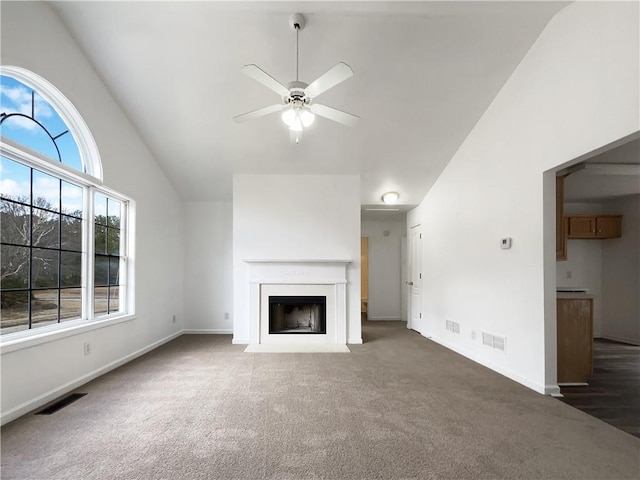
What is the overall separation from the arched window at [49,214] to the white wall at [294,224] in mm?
1851

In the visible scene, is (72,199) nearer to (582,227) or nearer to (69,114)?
(69,114)

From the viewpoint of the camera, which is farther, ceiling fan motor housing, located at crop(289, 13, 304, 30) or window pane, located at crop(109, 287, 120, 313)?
window pane, located at crop(109, 287, 120, 313)

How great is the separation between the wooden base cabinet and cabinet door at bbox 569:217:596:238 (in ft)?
9.58

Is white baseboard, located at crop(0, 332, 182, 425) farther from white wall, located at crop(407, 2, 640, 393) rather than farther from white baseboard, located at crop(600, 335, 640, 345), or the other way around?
white baseboard, located at crop(600, 335, 640, 345)

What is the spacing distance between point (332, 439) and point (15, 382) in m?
2.57

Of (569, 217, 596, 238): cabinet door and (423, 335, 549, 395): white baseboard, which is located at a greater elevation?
(569, 217, 596, 238): cabinet door

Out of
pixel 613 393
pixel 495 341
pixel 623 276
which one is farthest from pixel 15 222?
pixel 623 276

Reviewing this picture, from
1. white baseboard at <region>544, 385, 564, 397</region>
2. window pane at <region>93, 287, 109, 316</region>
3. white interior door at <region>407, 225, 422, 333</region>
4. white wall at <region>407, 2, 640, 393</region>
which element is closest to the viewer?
white wall at <region>407, 2, 640, 393</region>

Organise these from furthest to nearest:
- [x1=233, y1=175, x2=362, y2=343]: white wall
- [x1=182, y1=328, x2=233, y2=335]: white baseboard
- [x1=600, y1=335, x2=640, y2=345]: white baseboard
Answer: [x1=182, y1=328, x2=233, y2=335]: white baseboard < [x1=600, y1=335, x2=640, y2=345]: white baseboard < [x1=233, y1=175, x2=362, y2=343]: white wall

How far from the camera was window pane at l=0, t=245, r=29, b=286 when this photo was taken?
280 centimetres

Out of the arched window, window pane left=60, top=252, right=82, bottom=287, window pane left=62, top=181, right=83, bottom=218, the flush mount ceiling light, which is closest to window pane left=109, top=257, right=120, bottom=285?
the arched window

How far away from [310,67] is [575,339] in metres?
4.14

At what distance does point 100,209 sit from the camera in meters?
4.09

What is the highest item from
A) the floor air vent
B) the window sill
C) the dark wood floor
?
the window sill
